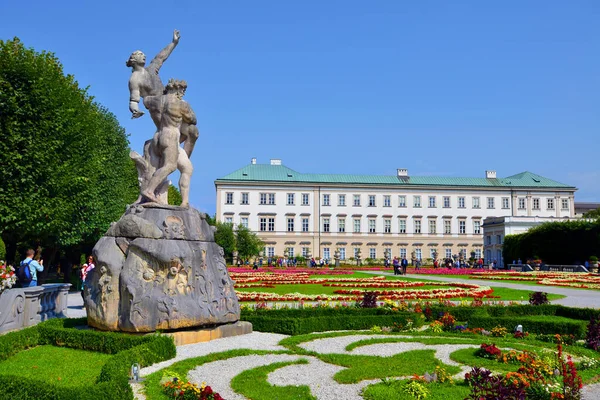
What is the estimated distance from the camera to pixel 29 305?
39.3 feet

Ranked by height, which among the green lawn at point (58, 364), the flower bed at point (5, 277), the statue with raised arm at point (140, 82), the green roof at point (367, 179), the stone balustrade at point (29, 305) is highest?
the green roof at point (367, 179)

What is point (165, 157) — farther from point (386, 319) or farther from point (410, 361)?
point (386, 319)

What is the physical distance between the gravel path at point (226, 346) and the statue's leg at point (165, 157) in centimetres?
297

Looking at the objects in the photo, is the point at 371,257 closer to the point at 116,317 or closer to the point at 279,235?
the point at 279,235

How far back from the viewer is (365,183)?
253 ft

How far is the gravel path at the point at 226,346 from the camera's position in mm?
8375

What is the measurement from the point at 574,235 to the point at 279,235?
37.6 meters

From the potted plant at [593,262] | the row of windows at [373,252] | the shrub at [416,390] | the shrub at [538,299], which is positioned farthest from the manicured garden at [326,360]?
the row of windows at [373,252]

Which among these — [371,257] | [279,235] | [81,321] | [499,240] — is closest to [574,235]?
[499,240]

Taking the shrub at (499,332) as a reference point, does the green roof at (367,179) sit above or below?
above

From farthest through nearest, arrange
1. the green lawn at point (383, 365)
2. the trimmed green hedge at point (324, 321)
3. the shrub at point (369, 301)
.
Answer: the shrub at point (369, 301), the trimmed green hedge at point (324, 321), the green lawn at point (383, 365)

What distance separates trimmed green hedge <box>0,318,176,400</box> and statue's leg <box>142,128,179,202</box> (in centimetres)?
285

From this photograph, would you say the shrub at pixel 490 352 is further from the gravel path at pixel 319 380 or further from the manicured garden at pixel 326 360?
the gravel path at pixel 319 380

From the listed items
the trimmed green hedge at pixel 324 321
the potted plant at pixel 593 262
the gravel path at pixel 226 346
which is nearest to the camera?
the gravel path at pixel 226 346
